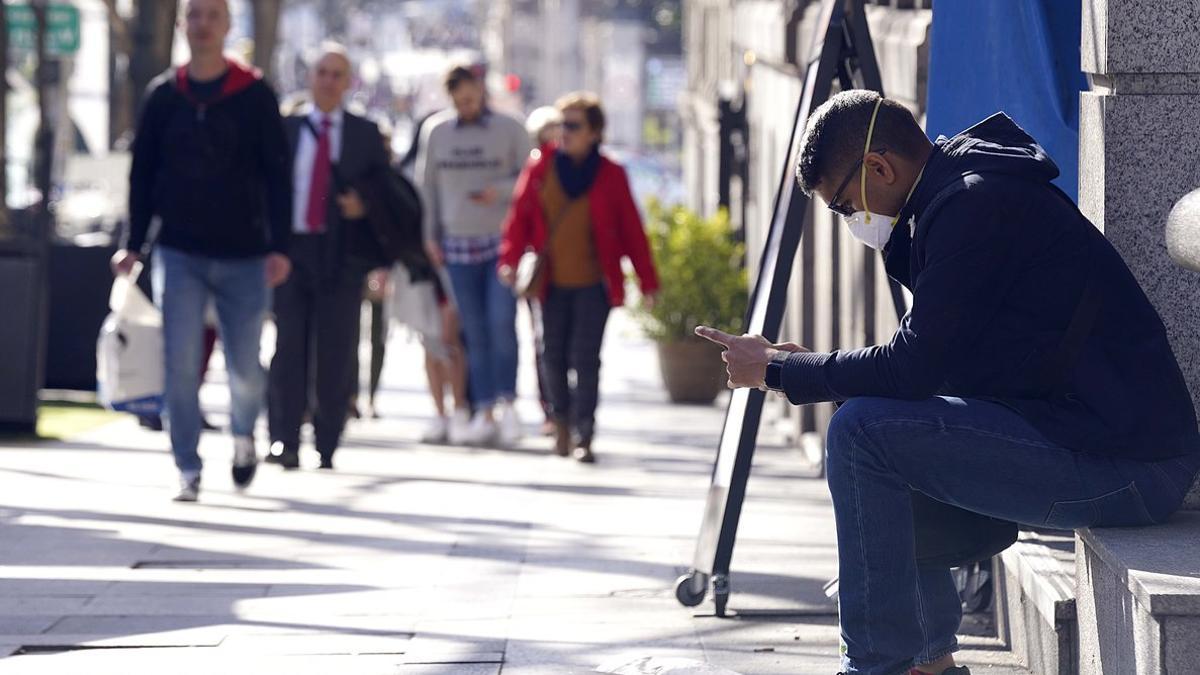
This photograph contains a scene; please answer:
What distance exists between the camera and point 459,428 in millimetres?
11461

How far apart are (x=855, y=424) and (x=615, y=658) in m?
1.32

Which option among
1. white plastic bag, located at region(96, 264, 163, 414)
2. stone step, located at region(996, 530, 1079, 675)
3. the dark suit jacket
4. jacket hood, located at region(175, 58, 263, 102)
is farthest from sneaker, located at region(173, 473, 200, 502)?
stone step, located at region(996, 530, 1079, 675)

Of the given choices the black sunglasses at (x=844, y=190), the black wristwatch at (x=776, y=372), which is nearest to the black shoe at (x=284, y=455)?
the black wristwatch at (x=776, y=372)

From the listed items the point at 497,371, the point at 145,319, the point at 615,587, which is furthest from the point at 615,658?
the point at 497,371

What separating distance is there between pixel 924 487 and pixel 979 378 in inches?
10.0

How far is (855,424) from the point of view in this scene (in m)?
4.33

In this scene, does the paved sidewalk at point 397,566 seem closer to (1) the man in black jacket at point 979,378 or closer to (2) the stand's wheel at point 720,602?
(2) the stand's wheel at point 720,602

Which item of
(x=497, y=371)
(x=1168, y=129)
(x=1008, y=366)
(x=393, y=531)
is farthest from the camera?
(x=497, y=371)

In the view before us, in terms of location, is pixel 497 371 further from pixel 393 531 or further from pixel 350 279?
pixel 393 531

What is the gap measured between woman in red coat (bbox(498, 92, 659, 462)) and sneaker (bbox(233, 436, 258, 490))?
205 cm

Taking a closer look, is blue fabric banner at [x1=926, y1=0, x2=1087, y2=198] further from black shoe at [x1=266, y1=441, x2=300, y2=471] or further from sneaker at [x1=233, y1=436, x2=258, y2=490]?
black shoe at [x1=266, y1=441, x2=300, y2=471]

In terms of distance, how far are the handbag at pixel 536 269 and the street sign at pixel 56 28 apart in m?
11.7

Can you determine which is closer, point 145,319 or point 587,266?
point 145,319

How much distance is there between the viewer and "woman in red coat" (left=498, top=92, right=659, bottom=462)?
1029 centimetres
